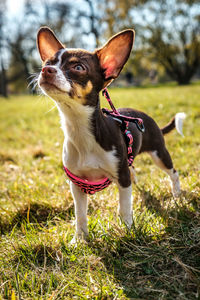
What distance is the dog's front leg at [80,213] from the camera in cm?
245

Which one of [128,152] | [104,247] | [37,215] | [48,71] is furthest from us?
[37,215]

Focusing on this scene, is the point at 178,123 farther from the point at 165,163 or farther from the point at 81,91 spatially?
the point at 81,91

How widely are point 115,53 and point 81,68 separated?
13.9 inches

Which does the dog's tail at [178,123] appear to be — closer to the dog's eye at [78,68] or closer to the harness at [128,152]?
the harness at [128,152]

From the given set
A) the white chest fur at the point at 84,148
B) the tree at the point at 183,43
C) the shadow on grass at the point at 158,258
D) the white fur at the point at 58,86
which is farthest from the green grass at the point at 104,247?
the tree at the point at 183,43

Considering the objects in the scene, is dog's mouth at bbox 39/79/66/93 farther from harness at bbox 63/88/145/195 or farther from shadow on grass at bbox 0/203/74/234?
shadow on grass at bbox 0/203/74/234

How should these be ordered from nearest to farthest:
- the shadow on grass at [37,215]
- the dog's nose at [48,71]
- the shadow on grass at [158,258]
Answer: the shadow on grass at [158,258] < the dog's nose at [48,71] < the shadow on grass at [37,215]

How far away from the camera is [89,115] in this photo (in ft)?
7.44

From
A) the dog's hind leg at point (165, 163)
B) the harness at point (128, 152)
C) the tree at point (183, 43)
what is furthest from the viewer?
the tree at point (183, 43)

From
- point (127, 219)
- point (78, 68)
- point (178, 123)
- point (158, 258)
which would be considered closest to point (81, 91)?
point (78, 68)

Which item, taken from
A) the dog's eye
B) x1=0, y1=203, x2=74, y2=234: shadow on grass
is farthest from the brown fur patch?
x1=0, y1=203, x2=74, y2=234: shadow on grass

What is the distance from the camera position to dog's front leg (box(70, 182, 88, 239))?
2.45 metres

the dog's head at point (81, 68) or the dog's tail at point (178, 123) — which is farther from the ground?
the dog's head at point (81, 68)

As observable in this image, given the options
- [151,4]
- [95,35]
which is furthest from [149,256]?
[151,4]
